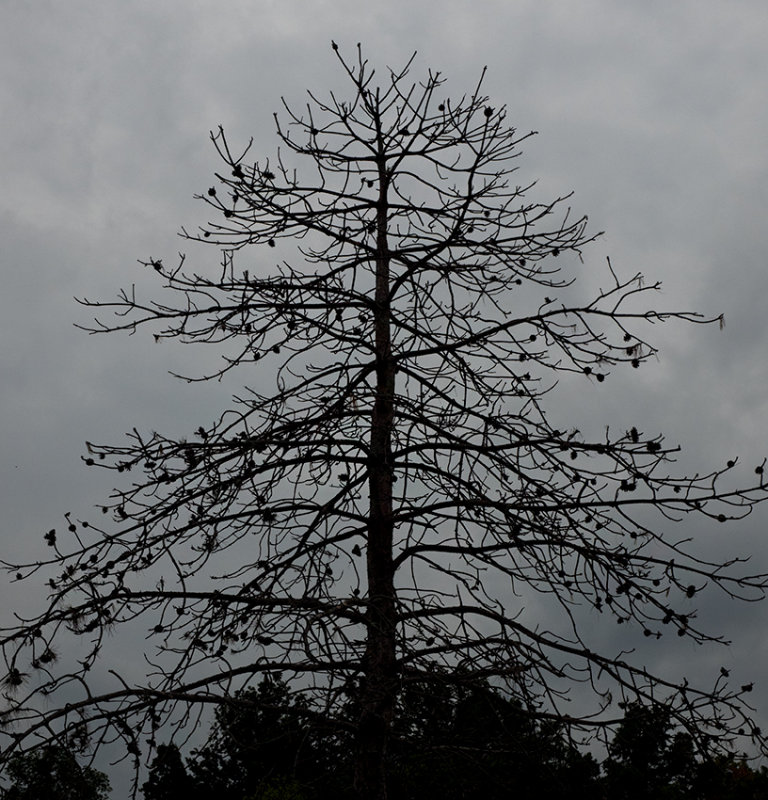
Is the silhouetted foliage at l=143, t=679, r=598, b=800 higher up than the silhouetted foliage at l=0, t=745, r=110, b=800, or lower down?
higher up

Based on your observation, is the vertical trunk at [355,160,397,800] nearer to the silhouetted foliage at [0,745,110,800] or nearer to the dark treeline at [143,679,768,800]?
the dark treeline at [143,679,768,800]

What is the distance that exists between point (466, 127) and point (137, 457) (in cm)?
386

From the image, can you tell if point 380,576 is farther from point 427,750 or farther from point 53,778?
point 53,778

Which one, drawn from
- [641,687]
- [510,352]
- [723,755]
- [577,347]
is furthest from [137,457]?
[723,755]

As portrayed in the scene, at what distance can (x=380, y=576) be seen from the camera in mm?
6770

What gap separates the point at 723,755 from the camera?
6270 millimetres

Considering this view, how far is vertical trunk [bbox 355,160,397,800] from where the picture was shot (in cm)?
592

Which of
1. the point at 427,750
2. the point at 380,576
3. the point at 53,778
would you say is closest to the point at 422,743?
the point at 427,750

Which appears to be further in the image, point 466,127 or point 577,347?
point 466,127

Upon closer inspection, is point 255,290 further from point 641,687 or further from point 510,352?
point 641,687

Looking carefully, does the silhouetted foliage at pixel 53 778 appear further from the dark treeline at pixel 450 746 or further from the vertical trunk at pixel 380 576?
the vertical trunk at pixel 380 576

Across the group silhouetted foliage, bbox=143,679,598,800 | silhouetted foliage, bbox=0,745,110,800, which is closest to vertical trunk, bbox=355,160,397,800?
silhouetted foliage, bbox=143,679,598,800

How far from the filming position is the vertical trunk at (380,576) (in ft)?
19.4

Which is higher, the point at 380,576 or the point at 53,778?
the point at 380,576
